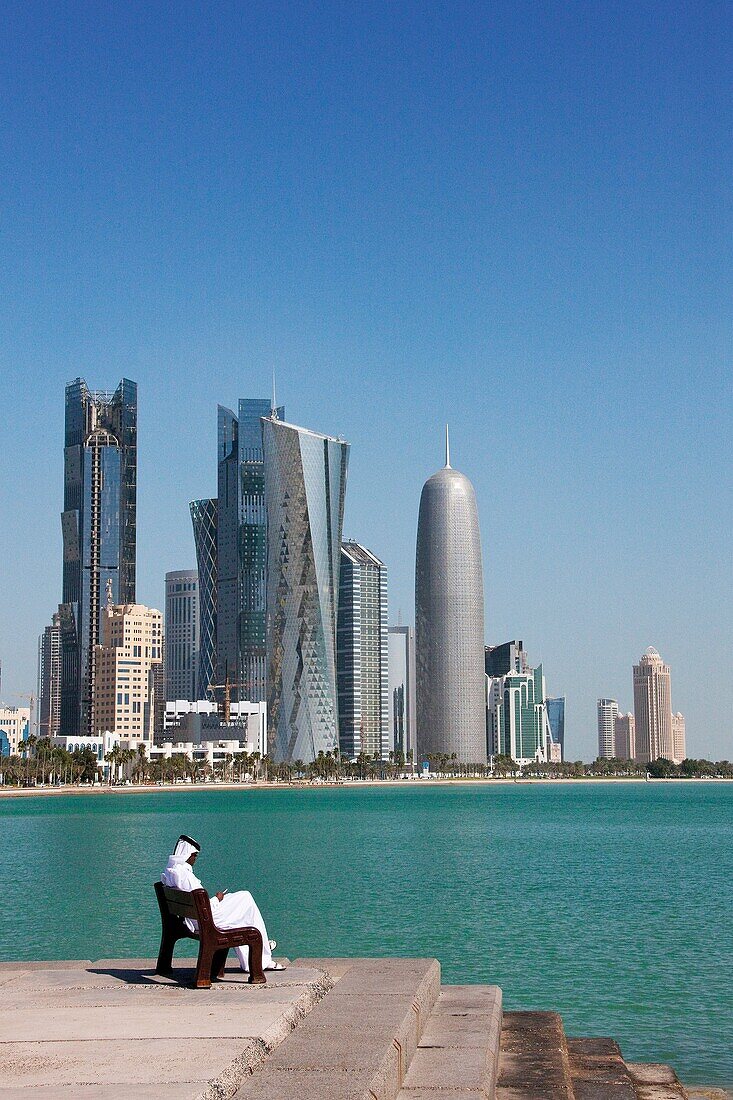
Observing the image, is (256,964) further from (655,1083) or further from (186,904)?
(655,1083)

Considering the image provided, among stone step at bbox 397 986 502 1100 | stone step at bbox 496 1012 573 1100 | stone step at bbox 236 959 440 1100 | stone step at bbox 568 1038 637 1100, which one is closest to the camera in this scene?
stone step at bbox 236 959 440 1100

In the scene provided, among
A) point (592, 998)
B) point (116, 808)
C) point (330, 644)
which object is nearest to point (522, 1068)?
point (592, 998)

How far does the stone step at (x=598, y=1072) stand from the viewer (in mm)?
10438

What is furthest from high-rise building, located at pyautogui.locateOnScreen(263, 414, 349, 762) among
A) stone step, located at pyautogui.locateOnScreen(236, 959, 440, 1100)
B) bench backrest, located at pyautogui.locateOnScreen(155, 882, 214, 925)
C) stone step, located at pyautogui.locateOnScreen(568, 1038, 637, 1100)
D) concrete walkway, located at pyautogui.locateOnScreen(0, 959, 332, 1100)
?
stone step, located at pyautogui.locateOnScreen(236, 959, 440, 1100)

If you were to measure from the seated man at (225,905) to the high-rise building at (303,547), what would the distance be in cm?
17060

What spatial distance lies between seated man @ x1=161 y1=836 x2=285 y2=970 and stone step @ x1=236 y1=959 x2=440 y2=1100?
29.6 inches

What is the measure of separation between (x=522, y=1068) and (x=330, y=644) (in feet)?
605

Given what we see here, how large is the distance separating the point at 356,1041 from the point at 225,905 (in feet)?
9.51

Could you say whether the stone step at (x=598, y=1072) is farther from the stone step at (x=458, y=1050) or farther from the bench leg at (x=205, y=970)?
the bench leg at (x=205, y=970)

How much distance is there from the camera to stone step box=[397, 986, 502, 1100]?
344 inches

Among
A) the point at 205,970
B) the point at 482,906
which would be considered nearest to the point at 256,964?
the point at 205,970

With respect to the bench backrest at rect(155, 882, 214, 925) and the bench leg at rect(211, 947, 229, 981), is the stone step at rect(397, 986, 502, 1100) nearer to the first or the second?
the bench leg at rect(211, 947, 229, 981)

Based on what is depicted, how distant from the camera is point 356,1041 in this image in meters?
8.85

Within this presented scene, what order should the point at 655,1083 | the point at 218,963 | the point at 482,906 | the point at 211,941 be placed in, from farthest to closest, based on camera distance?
1. the point at 482,906
2. the point at 655,1083
3. the point at 218,963
4. the point at 211,941
